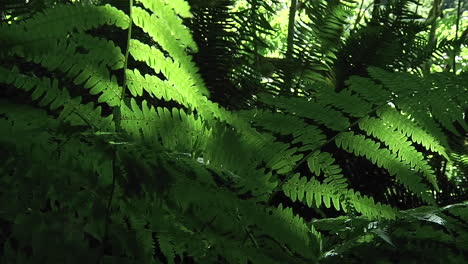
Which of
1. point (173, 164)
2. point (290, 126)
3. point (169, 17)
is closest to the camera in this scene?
point (173, 164)

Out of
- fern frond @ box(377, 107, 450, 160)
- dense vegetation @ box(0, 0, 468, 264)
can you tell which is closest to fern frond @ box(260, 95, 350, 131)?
dense vegetation @ box(0, 0, 468, 264)

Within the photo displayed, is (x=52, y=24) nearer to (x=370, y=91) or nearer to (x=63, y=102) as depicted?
(x=63, y=102)

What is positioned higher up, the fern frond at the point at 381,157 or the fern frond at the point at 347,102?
the fern frond at the point at 347,102

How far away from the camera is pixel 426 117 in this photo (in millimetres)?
1404

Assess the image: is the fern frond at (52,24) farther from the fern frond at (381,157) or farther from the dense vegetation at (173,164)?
the fern frond at (381,157)

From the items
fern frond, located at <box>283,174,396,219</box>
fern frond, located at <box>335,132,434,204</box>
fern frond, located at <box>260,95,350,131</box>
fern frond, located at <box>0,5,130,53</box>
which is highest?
fern frond, located at <box>0,5,130,53</box>

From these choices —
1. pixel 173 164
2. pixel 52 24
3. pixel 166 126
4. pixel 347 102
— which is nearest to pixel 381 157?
pixel 347 102

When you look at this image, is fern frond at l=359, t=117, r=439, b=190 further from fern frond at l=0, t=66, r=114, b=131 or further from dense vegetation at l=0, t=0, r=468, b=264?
fern frond at l=0, t=66, r=114, b=131

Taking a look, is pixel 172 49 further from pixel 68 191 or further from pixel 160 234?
pixel 68 191

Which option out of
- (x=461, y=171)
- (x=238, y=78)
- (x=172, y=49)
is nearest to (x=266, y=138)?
(x=172, y=49)

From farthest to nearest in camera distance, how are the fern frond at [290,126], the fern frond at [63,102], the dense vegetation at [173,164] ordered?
the fern frond at [290,126]
the fern frond at [63,102]
the dense vegetation at [173,164]

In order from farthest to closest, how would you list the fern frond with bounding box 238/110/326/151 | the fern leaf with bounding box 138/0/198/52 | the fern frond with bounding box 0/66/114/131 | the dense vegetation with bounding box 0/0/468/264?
the fern frond with bounding box 238/110/326/151
the fern leaf with bounding box 138/0/198/52
the fern frond with bounding box 0/66/114/131
the dense vegetation with bounding box 0/0/468/264

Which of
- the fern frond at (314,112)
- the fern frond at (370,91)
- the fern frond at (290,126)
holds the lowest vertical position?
the fern frond at (290,126)

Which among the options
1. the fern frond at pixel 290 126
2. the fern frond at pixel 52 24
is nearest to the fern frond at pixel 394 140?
the fern frond at pixel 290 126
